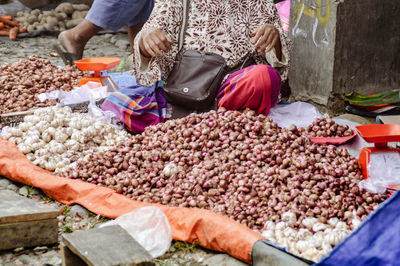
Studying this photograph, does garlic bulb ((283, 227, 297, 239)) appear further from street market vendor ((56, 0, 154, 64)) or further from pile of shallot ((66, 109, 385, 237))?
street market vendor ((56, 0, 154, 64))

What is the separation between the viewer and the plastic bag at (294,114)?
376 cm

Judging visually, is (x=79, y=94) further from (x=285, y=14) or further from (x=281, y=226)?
(x=281, y=226)

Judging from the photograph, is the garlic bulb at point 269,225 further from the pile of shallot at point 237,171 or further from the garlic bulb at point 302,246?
the garlic bulb at point 302,246

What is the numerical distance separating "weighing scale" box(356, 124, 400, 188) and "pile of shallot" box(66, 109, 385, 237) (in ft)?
0.26

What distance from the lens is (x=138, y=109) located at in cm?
369

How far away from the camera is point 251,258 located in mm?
2119

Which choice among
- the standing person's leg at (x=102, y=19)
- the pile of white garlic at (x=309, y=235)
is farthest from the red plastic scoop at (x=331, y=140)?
the standing person's leg at (x=102, y=19)

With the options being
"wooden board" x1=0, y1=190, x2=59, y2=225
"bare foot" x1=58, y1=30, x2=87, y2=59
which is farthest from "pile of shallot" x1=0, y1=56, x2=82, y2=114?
"wooden board" x1=0, y1=190, x2=59, y2=225

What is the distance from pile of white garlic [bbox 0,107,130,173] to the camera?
3.27 meters

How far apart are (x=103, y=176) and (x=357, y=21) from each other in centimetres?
226

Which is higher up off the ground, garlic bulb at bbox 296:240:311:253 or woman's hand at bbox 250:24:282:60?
woman's hand at bbox 250:24:282:60

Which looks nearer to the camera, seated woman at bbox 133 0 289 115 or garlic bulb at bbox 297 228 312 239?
garlic bulb at bbox 297 228 312 239

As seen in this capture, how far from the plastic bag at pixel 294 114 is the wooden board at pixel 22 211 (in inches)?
73.6

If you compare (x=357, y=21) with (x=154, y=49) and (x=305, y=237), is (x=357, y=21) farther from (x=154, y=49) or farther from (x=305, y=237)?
(x=305, y=237)
